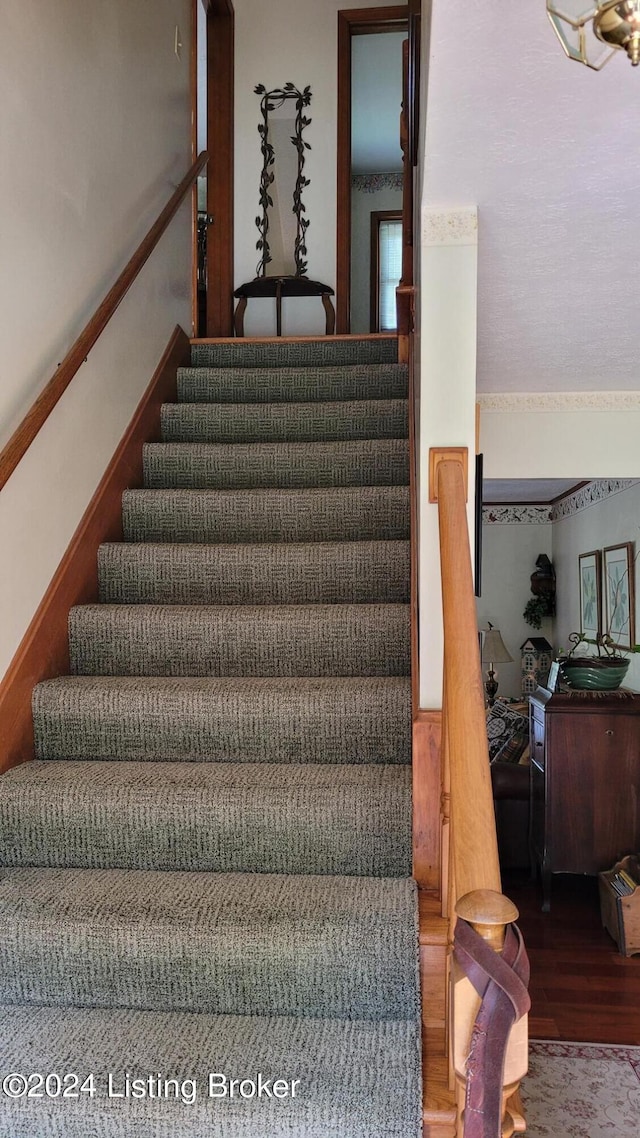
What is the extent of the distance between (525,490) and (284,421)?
14.0ft

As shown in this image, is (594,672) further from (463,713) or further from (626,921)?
(463,713)

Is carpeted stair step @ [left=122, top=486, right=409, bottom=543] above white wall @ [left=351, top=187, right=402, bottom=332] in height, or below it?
below

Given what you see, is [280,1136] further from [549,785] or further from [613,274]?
[549,785]

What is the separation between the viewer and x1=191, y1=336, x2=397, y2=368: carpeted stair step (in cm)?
386

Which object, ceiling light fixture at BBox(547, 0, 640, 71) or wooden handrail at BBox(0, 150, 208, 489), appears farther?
wooden handrail at BBox(0, 150, 208, 489)

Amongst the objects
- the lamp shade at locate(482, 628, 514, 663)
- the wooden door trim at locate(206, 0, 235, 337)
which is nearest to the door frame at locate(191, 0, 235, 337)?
the wooden door trim at locate(206, 0, 235, 337)

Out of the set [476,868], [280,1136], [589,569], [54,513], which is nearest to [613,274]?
[54,513]

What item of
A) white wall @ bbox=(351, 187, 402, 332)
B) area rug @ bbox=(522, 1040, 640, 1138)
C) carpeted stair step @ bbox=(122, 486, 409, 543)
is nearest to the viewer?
area rug @ bbox=(522, 1040, 640, 1138)

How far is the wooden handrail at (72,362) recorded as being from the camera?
2.04 metres

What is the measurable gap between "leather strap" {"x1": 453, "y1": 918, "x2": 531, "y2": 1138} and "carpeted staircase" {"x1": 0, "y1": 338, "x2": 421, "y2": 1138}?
440mm

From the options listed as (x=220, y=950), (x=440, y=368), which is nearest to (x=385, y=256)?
(x=440, y=368)

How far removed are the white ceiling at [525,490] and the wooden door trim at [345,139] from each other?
6.25 feet

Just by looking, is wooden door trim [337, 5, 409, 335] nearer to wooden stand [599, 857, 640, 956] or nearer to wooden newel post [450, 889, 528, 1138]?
wooden stand [599, 857, 640, 956]

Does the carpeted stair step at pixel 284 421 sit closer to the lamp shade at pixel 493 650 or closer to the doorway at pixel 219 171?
the doorway at pixel 219 171
